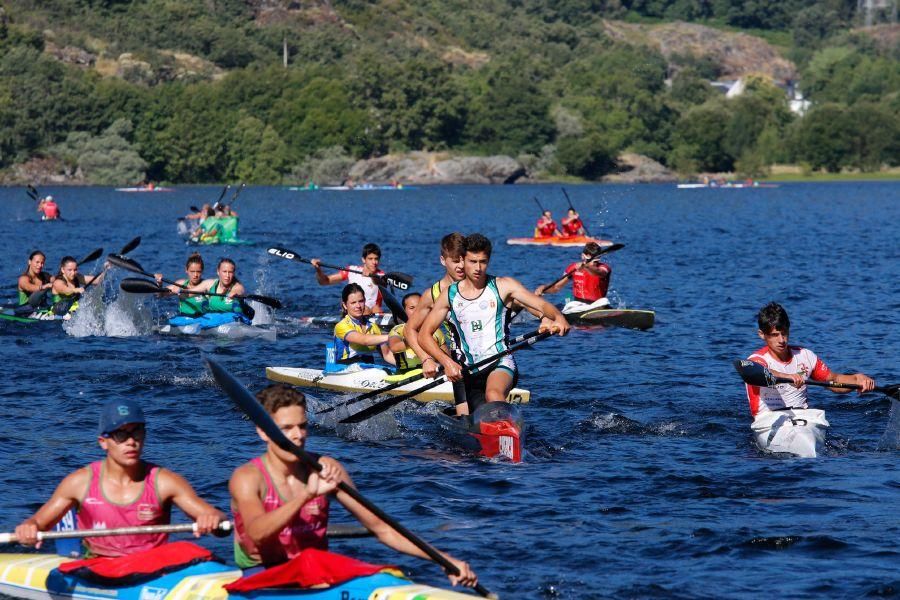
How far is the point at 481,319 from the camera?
585 inches

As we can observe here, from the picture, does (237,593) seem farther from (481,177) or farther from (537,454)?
(481,177)

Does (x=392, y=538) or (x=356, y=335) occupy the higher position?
(x=356, y=335)

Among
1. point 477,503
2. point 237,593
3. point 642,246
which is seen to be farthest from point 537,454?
point 642,246

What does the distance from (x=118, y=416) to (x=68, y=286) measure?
17.1 metres

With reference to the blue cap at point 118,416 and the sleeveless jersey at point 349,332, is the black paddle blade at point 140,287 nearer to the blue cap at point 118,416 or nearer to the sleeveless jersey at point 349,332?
the sleeveless jersey at point 349,332

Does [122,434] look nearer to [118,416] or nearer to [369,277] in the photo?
[118,416]

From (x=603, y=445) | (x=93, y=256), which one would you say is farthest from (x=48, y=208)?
(x=603, y=445)

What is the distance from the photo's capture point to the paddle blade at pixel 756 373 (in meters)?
14.2

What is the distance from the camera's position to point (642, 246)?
178ft

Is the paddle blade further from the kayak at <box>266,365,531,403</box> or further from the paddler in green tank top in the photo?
the paddler in green tank top

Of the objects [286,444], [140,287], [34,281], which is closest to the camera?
[286,444]

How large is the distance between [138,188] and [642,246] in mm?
79596

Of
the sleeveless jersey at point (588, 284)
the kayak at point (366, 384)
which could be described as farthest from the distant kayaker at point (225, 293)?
the sleeveless jersey at point (588, 284)

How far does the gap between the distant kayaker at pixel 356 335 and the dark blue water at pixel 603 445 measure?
0.81 metres
